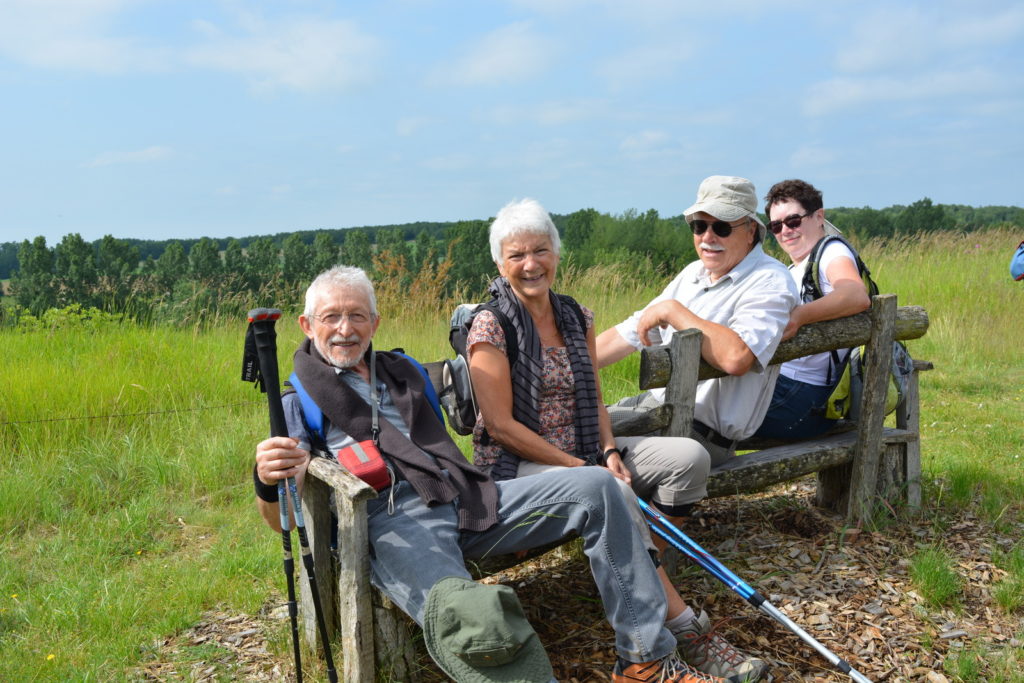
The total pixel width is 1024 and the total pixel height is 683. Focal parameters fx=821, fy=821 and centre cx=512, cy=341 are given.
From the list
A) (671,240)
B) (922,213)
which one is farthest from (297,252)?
(922,213)

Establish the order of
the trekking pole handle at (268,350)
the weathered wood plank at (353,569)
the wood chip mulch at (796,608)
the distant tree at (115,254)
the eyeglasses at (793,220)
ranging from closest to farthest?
the trekking pole handle at (268,350), the weathered wood plank at (353,569), the wood chip mulch at (796,608), the eyeglasses at (793,220), the distant tree at (115,254)

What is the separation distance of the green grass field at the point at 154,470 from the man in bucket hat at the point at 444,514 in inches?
50.6

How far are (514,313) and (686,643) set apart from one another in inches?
54.1

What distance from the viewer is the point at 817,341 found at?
384 cm

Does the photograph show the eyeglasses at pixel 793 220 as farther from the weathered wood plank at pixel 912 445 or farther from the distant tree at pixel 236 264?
the distant tree at pixel 236 264

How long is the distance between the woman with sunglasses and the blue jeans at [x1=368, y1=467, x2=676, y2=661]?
1648 millimetres

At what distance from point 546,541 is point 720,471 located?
114 centimetres

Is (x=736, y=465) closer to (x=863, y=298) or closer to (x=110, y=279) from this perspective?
(x=863, y=298)

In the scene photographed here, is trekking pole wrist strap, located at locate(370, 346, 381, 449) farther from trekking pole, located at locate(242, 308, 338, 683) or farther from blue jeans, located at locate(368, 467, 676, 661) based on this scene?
trekking pole, located at locate(242, 308, 338, 683)

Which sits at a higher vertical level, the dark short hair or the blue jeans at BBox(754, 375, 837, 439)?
the dark short hair

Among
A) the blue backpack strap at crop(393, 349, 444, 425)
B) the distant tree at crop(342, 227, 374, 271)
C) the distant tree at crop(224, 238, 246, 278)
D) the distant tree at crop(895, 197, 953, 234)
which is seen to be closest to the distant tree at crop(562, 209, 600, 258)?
the distant tree at crop(342, 227, 374, 271)

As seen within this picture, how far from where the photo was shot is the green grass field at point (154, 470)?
361 centimetres

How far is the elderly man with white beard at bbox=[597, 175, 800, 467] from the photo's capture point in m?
3.52

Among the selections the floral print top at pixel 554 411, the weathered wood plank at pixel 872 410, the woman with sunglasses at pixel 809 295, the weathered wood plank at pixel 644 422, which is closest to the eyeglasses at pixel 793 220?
the woman with sunglasses at pixel 809 295
